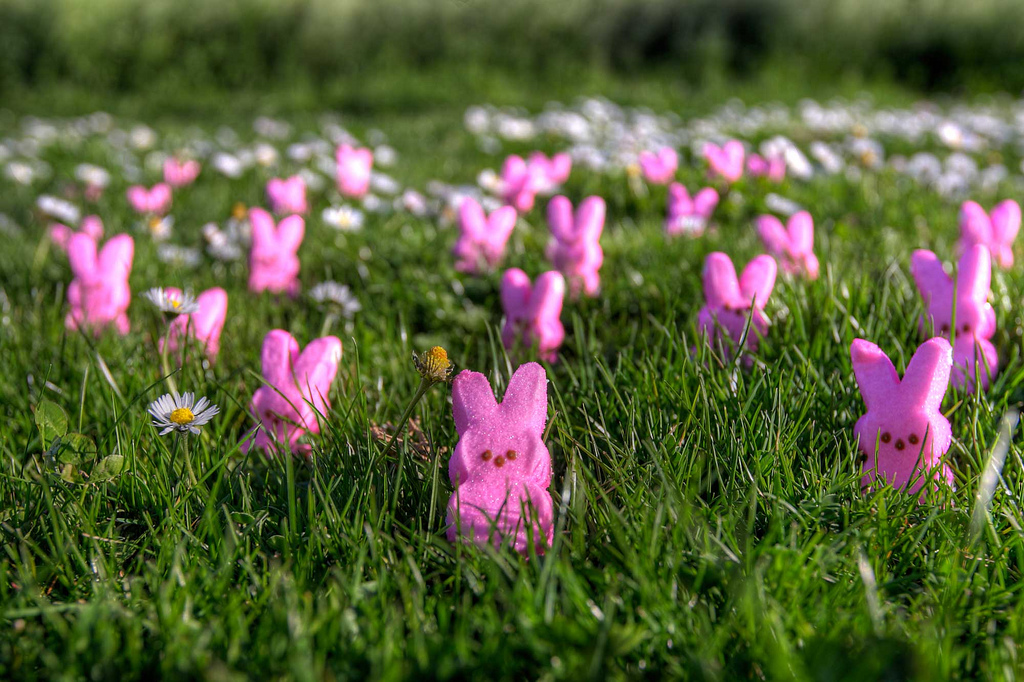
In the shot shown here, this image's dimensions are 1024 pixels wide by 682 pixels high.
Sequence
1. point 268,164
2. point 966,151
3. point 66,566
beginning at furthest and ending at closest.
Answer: point 966,151 → point 268,164 → point 66,566

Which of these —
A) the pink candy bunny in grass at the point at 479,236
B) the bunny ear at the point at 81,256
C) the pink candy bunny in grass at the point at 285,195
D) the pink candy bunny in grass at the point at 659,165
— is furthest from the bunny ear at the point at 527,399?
the pink candy bunny in grass at the point at 659,165

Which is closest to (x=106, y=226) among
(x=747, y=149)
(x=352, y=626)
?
(x=352, y=626)

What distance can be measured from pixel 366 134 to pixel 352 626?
632 cm

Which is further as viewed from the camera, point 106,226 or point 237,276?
point 106,226

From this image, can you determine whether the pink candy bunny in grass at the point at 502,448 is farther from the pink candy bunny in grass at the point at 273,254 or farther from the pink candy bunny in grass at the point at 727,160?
the pink candy bunny in grass at the point at 727,160

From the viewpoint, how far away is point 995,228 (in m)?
2.51

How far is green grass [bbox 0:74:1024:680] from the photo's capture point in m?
1.11

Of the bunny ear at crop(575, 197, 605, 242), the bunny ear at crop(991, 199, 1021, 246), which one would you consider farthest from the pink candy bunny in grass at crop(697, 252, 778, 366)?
the bunny ear at crop(991, 199, 1021, 246)

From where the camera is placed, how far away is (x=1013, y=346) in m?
2.06

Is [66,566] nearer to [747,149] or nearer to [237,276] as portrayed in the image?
[237,276]

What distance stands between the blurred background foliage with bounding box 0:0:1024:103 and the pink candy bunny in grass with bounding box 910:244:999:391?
10.8 m

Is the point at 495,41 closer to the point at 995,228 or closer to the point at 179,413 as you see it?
the point at 995,228

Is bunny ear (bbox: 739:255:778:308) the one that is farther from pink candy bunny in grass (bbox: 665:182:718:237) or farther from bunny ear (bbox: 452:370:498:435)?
pink candy bunny in grass (bbox: 665:182:718:237)

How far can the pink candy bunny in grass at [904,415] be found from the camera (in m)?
1.42
